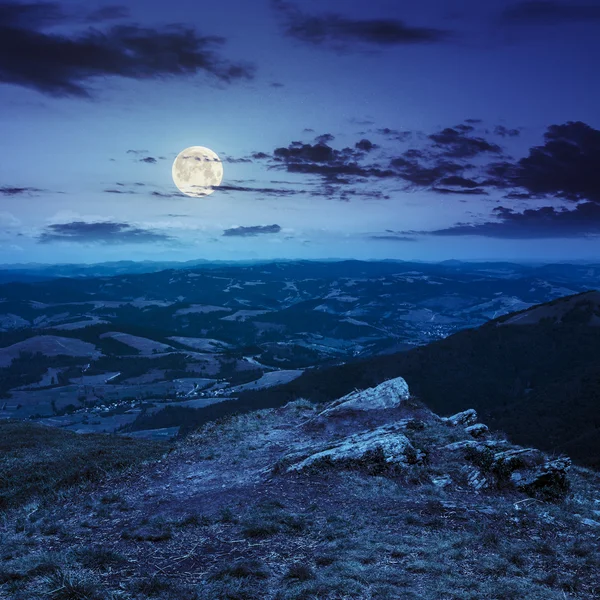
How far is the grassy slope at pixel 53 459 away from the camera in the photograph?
24.8m

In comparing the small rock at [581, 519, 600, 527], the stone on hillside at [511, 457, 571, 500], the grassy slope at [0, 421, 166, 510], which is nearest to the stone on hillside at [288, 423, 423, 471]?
the stone on hillside at [511, 457, 571, 500]

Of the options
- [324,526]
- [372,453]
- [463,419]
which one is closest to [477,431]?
[463,419]

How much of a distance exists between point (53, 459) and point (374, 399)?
23.9 meters

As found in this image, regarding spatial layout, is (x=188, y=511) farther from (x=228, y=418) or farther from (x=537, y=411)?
(x=537, y=411)

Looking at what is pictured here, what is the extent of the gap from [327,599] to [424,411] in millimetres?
23351

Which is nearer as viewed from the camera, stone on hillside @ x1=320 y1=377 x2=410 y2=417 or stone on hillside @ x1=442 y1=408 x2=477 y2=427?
stone on hillside @ x1=442 y1=408 x2=477 y2=427

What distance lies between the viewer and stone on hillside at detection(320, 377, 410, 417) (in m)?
33.2

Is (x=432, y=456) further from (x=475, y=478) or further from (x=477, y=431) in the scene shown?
(x=477, y=431)

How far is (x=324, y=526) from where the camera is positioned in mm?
17047

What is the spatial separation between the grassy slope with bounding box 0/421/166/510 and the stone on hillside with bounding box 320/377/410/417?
1413 centimetres

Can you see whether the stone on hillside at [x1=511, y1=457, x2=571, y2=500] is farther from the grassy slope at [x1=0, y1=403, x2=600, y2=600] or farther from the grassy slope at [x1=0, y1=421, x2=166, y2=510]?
the grassy slope at [x1=0, y1=421, x2=166, y2=510]

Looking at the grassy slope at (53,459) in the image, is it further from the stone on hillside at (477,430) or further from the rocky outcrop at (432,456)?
the stone on hillside at (477,430)

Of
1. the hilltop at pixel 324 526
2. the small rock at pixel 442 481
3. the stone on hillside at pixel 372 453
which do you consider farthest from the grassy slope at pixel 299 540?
the stone on hillside at pixel 372 453

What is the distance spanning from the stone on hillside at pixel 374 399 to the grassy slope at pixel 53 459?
14.1 metres
